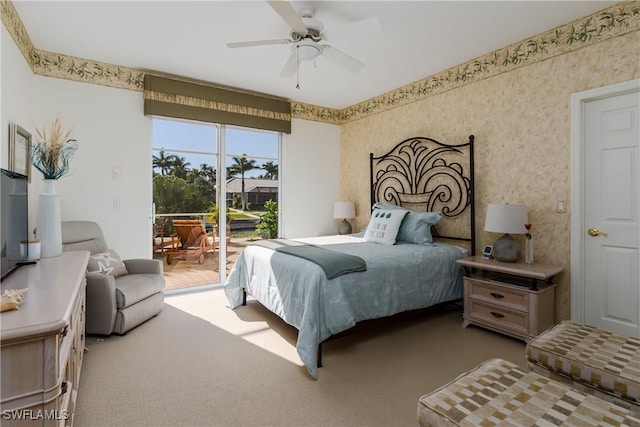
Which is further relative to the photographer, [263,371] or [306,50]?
Result: [306,50]

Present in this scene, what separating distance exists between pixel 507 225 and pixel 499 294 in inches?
24.2

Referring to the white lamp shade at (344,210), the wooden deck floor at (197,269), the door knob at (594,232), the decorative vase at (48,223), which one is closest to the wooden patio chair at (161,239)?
the wooden deck floor at (197,269)

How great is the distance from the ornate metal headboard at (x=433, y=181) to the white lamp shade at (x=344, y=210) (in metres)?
0.38

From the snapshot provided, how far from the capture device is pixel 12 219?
1.84m

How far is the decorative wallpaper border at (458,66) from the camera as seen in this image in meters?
2.55

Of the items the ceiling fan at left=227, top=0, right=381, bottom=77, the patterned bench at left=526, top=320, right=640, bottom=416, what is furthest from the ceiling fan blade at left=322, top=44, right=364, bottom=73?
the patterned bench at left=526, top=320, right=640, bottom=416

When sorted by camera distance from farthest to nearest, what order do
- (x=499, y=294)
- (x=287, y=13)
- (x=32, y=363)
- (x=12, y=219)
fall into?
(x=499, y=294), (x=287, y=13), (x=12, y=219), (x=32, y=363)

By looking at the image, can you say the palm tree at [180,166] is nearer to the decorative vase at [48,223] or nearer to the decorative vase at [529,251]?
the decorative vase at [48,223]

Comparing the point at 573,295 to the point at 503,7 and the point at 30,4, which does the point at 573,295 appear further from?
the point at 30,4

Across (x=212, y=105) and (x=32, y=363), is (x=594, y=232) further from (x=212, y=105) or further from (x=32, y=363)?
(x=212, y=105)

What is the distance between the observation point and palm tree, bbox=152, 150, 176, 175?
4035 mm

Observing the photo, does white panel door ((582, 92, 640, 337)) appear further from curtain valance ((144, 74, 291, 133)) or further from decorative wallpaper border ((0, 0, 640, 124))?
curtain valance ((144, 74, 291, 133))

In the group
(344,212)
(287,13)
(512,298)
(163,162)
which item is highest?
(287,13)

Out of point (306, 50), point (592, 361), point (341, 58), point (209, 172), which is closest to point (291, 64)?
point (306, 50)
